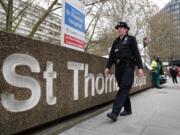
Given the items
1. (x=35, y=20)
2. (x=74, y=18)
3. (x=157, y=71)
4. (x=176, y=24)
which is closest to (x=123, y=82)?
(x=74, y=18)

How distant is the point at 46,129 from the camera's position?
4254 millimetres

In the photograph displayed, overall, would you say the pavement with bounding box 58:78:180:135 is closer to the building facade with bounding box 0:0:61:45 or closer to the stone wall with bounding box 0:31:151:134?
the stone wall with bounding box 0:31:151:134

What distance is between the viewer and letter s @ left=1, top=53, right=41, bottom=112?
336 centimetres

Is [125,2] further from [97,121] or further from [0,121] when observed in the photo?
[0,121]

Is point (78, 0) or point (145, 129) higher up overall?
point (78, 0)

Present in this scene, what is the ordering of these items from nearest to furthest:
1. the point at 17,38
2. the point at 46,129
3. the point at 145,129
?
the point at 17,38 → the point at 46,129 → the point at 145,129

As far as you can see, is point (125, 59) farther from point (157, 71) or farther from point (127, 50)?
point (157, 71)

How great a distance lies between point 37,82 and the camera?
3902 millimetres

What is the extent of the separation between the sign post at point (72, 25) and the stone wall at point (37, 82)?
270 mm

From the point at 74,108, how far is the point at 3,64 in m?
2.04

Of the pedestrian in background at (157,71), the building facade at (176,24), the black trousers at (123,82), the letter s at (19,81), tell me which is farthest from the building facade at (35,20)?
the building facade at (176,24)

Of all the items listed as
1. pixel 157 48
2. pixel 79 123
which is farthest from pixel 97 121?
pixel 157 48

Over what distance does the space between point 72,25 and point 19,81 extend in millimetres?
2075

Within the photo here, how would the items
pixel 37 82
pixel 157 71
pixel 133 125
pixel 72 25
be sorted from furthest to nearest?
pixel 157 71 → pixel 72 25 → pixel 133 125 → pixel 37 82
